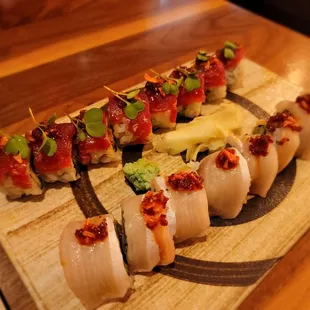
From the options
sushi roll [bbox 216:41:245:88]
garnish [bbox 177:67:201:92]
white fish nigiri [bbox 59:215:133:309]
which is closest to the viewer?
white fish nigiri [bbox 59:215:133:309]

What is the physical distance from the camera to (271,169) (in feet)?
6.11

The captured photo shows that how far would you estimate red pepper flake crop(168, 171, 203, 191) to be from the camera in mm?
1601

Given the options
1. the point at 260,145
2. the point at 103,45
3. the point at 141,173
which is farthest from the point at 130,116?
the point at 103,45

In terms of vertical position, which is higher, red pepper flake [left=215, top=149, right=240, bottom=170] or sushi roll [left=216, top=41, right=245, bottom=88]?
sushi roll [left=216, top=41, right=245, bottom=88]

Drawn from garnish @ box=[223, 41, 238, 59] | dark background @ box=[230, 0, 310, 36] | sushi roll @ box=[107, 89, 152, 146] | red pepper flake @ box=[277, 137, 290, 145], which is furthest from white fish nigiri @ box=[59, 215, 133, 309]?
dark background @ box=[230, 0, 310, 36]

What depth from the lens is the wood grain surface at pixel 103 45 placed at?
2.58m

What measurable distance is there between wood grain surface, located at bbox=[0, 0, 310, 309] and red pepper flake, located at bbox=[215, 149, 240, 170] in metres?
1.17

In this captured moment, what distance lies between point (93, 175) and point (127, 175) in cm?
20

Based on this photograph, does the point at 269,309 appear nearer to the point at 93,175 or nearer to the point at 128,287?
the point at 128,287

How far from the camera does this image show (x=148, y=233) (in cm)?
147

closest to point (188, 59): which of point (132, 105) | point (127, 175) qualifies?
point (132, 105)

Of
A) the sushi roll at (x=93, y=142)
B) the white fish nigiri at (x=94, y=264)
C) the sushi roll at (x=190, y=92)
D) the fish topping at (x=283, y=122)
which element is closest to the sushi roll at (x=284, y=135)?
the fish topping at (x=283, y=122)

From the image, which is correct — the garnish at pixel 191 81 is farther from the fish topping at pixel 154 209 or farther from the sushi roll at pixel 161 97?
the fish topping at pixel 154 209

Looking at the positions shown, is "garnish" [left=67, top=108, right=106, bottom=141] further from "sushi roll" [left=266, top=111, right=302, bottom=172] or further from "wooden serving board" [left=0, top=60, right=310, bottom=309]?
"sushi roll" [left=266, top=111, right=302, bottom=172]
